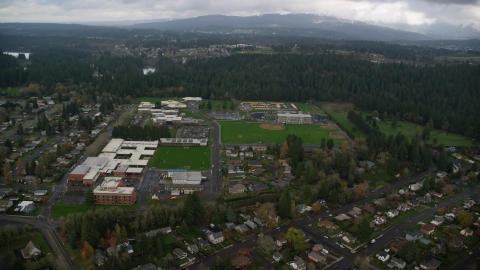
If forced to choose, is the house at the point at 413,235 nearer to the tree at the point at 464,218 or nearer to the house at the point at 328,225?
the tree at the point at 464,218

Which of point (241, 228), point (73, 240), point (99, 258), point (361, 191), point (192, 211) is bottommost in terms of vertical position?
point (241, 228)

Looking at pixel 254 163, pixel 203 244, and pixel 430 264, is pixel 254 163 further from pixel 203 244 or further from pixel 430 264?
pixel 430 264

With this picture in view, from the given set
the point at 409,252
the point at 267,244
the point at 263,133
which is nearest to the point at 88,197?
the point at 267,244

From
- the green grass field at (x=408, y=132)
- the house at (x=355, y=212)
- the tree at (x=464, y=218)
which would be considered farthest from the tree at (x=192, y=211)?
the green grass field at (x=408, y=132)

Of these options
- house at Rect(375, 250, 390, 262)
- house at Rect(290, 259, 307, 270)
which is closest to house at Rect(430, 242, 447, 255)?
house at Rect(375, 250, 390, 262)

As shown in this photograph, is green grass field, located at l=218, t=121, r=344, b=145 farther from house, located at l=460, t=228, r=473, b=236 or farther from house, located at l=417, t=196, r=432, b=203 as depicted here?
house, located at l=460, t=228, r=473, b=236

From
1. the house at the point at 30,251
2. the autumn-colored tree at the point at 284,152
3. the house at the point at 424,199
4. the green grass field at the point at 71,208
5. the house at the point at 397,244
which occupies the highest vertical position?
the autumn-colored tree at the point at 284,152

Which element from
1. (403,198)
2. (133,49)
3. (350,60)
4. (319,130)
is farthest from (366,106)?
(133,49)
